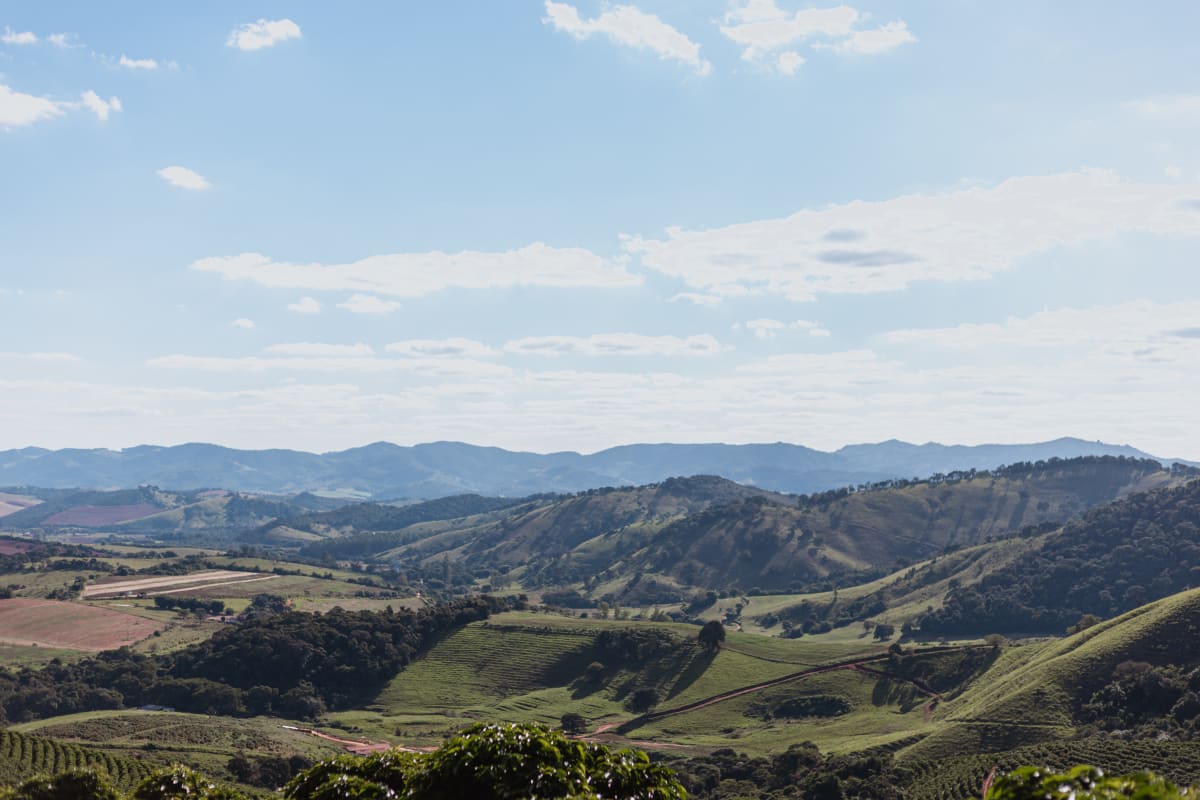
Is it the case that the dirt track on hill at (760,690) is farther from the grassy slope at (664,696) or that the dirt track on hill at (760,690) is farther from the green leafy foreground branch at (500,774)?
the green leafy foreground branch at (500,774)

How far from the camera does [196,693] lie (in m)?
170

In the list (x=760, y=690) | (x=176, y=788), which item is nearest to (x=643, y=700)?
(x=760, y=690)

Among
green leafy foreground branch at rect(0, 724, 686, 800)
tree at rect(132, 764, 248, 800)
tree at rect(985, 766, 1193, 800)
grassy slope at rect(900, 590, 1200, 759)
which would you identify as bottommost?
grassy slope at rect(900, 590, 1200, 759)

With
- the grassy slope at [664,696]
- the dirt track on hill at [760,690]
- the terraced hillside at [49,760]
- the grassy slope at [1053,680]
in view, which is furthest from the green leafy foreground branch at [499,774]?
the dirt track on hill at [760,690]

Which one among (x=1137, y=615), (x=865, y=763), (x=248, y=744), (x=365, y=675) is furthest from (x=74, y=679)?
(x=1137, y=615)

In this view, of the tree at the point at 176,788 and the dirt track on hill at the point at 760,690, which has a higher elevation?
the tree at the point at 176,788

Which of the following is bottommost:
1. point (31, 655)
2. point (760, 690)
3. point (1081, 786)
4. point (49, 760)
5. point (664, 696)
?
point (664, 696)

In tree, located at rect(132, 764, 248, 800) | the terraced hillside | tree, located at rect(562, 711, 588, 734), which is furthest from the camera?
tree, located at rect(562, 711, 588, 734)

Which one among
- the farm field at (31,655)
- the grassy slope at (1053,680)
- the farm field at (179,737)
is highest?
the grassy slope at (1053,680)

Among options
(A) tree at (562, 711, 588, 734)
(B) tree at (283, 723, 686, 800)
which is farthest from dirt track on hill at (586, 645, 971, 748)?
(B) tree at (283, 723, 686, 800)

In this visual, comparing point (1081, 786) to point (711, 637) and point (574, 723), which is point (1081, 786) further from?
point (711, 637)

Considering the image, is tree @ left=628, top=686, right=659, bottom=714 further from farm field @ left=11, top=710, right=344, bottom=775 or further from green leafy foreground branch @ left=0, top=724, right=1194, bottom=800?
green leafy foreground branch @ left=0, top=724, right=1194, bottom=800

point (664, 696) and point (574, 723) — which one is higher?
point (664, 696)

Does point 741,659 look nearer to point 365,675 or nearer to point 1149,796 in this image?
point 365,675
